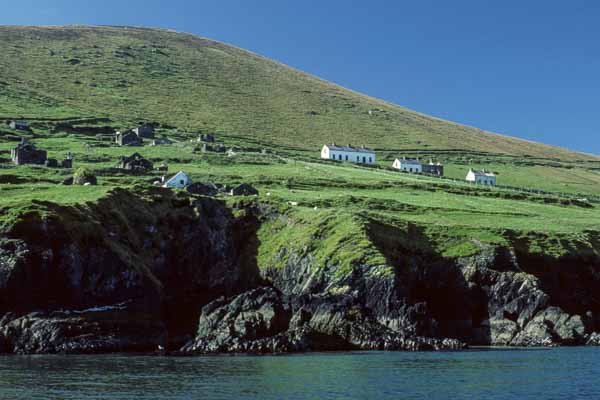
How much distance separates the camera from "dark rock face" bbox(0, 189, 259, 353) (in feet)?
239

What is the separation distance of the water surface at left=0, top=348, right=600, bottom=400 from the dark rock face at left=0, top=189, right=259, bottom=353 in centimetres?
650

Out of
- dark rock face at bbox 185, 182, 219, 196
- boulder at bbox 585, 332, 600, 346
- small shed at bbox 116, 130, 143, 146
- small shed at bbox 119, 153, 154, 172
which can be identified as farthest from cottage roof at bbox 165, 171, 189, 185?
boulder at bbox 585, 332, 600, 346

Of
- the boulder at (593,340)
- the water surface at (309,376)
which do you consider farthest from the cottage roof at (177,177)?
the boulder at (593,340)

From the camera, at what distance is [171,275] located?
91.6 m

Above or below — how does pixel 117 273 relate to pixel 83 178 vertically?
below

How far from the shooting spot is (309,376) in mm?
55312

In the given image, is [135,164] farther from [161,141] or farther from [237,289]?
[237,289]

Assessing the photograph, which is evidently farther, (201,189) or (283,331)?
(201,189)

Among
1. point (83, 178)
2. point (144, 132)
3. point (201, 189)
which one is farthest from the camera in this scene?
point (144, 132)

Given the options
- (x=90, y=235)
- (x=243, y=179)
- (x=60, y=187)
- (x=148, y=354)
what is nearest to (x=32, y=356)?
(x=148, y=354)

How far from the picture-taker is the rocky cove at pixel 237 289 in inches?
2938

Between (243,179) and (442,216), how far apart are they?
45.6 m

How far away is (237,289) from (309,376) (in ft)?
123

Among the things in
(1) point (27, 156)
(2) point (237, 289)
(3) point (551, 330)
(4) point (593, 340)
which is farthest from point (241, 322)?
(1) point (27, 156)
